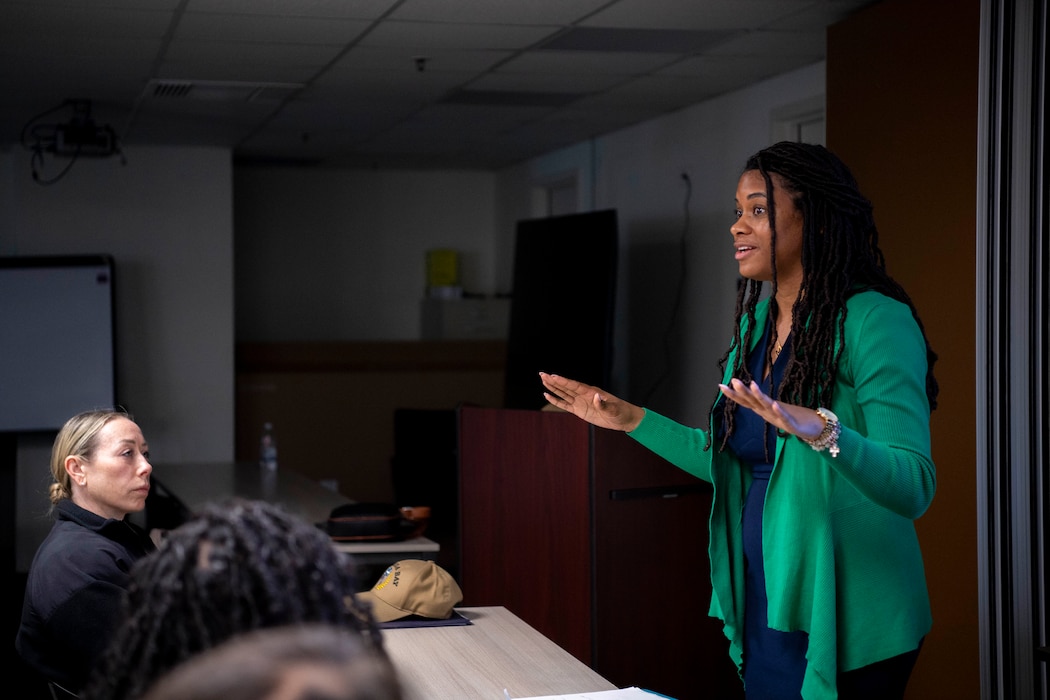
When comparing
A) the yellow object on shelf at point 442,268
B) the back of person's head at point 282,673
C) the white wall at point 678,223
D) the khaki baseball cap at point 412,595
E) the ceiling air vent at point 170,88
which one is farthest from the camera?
the yellow object on shelf at point 442,268

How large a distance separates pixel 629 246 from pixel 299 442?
276 cm

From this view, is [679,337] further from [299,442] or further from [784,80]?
[299,442]

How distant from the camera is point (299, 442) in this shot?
308 inches

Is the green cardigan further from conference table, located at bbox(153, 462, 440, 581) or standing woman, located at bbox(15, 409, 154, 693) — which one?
conference table, located at bbox(153, 462, 440, 581)

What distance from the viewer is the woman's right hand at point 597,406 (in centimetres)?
213

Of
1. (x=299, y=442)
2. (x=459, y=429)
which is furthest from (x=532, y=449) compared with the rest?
(x=299, y=442)

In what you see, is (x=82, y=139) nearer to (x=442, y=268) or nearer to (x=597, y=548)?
(x=442, y=268)

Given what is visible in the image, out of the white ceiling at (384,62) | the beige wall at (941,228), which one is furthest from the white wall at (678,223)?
the beige wall at (941,228)

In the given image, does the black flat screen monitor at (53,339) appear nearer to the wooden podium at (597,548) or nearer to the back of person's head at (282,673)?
the wooden podium at (597,548)

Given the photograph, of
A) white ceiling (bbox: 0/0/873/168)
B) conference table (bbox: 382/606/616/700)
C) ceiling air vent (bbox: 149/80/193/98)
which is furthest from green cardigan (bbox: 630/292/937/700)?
ceiling air vent (bbox: 149/80/193/98)

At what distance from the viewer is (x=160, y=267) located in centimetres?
738

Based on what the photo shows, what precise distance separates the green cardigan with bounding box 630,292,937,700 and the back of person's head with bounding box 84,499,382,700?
3.29 ft

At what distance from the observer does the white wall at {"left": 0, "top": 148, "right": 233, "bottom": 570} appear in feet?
23.4

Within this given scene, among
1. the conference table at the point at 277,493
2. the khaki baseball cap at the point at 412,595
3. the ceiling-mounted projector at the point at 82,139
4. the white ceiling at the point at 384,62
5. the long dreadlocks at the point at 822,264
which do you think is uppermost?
the white ceiling at the point at 384,62
